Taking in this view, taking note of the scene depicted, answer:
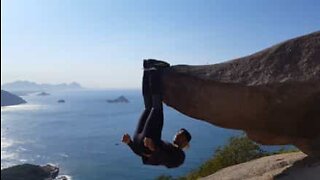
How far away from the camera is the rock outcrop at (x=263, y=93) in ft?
27.2

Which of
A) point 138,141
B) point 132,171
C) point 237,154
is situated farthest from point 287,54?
point 132,171

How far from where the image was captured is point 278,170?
31.3ft

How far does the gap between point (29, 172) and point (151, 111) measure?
59.4 meters

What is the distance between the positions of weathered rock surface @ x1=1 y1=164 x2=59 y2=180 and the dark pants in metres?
55.0

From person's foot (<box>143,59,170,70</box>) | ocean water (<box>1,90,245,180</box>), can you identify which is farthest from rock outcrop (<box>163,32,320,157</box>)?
ocean water (<box>1,90,245,180</box>)

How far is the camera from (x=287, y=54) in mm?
8555

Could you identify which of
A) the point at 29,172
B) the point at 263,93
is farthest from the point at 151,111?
the point at 29,172

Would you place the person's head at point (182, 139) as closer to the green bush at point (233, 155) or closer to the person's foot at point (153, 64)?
the person's foot at point (153, 64)

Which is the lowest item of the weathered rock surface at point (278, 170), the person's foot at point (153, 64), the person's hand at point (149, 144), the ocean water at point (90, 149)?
the ocean water at point (90, 149)

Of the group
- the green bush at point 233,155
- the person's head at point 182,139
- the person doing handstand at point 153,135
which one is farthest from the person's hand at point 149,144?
the green bush at point 233,155

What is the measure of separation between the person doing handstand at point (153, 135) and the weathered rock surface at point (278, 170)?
225 centimetres

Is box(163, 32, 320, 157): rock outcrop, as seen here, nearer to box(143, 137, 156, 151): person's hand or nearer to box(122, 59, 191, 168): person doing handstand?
box(122, 59, 191, 168): person doing handstand

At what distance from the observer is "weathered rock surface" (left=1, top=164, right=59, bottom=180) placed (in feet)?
200

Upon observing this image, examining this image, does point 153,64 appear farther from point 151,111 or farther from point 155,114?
point 155,114
